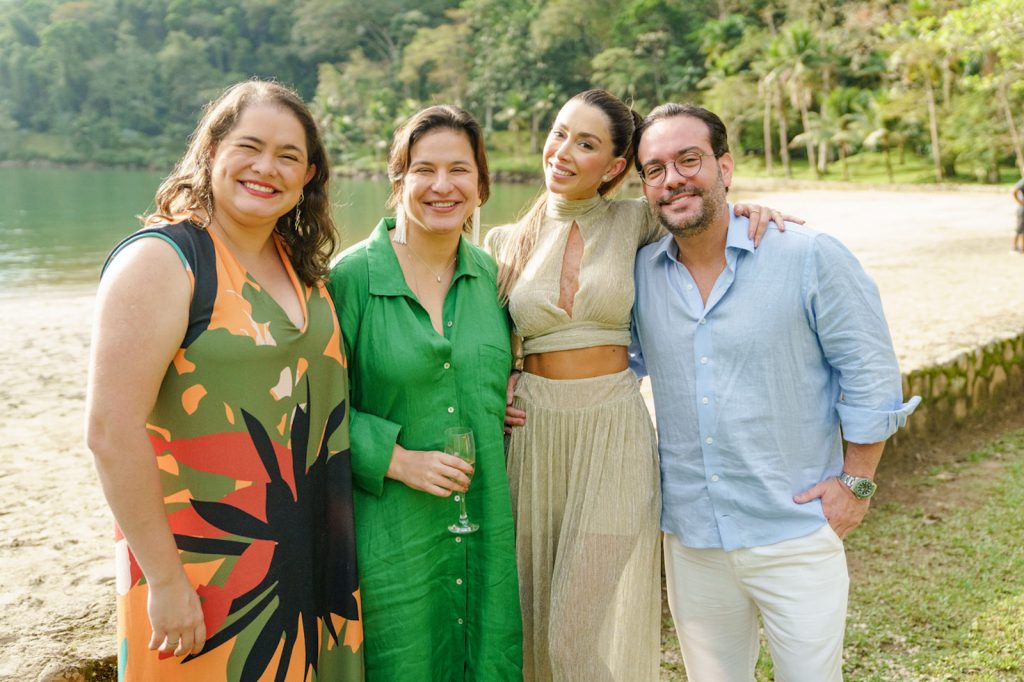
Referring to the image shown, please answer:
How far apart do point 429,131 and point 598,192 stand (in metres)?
0.80

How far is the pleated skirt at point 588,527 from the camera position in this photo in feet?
9.37

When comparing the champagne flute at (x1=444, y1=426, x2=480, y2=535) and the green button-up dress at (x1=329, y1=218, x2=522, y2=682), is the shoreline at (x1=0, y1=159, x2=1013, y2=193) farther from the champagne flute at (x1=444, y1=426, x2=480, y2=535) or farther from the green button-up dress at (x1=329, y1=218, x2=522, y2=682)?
the champagne flute at (x1=444, y1=426, x2=480, y2=535)

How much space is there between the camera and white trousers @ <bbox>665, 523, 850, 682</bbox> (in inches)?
103

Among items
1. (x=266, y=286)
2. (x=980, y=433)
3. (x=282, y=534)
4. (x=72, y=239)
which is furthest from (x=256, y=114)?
(x=72, y=239)

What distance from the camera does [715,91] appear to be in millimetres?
45500

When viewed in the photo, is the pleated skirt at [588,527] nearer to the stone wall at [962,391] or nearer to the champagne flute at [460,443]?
the champagne flute at [460,443]

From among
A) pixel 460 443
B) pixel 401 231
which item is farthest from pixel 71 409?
pixel 460 443

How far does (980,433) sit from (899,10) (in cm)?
3852

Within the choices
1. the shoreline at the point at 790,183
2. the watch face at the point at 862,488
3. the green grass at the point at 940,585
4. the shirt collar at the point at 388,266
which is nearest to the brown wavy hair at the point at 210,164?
the shirt collar at the point at 388,266

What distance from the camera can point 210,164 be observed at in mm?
2295

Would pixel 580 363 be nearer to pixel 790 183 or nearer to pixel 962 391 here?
pixel 962 391

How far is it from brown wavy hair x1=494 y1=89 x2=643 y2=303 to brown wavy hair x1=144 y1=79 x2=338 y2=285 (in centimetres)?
81

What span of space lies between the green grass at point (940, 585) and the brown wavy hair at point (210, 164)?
2342mm

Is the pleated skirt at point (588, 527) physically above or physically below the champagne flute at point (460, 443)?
below
